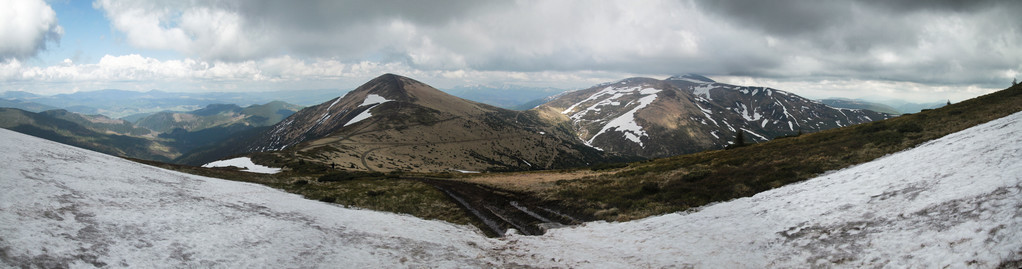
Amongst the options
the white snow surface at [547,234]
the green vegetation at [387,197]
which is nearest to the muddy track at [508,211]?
the green vegetation at [387,197]

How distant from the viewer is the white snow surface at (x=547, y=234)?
10102 mm

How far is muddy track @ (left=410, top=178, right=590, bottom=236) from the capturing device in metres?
25.0

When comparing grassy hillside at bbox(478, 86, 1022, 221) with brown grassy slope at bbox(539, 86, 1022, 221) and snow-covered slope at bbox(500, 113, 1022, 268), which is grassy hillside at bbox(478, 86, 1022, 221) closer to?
brown grassy slope at bbox(539, 86, 1022, 221)

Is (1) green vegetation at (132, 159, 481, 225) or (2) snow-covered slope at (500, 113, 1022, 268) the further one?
(1) green vegetation at (132, 159, 481, 225)

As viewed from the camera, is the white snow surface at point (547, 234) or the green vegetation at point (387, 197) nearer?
the white snow surface at point (547, 234)

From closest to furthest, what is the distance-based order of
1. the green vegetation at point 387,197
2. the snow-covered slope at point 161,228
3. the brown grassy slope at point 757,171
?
the snow-covered slope at point 161,228 → the brown grassy slope at point 757,171 → the green vegetation at point 387,197

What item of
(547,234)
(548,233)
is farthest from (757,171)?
(547,234)

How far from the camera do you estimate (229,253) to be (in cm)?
1229

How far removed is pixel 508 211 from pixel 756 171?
2034 cm

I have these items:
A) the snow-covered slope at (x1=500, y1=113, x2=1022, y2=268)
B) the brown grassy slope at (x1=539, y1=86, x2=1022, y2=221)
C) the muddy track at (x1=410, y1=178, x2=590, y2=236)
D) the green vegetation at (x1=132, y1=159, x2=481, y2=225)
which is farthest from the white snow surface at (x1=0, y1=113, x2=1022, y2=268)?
the green vegetation at (x1=132, y1=159, x2=481, y2=225)

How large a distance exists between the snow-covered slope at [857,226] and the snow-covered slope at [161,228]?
22.5ft

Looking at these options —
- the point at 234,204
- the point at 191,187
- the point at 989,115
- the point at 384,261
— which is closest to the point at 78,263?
the point at 384,261

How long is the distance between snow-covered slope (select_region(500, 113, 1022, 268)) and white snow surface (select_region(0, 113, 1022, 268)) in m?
0.05

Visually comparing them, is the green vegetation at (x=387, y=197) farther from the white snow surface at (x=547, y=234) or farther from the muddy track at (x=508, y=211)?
the white snow surface at (x=547, y=234)
